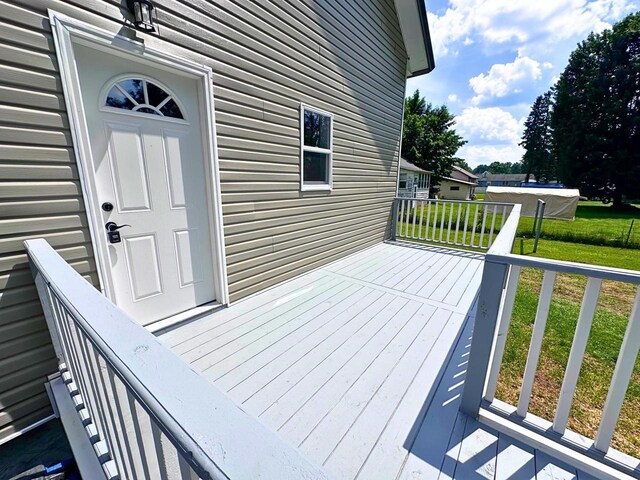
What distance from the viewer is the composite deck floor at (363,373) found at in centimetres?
143

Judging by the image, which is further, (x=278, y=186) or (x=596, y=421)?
(x=278, y=186)

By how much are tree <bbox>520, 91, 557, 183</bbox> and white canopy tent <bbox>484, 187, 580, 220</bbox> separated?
1251 inches

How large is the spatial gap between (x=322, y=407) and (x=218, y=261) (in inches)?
68.6

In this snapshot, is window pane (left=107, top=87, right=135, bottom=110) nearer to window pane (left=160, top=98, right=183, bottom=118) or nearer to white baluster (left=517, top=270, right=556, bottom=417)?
window pane (left=160, top=98, right=183, bottom=118)

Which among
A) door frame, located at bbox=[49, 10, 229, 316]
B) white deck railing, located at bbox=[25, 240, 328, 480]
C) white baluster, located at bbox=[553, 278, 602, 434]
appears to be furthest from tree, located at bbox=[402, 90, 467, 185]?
white deck railing, located at bbox=[25, 240, 328, 480]

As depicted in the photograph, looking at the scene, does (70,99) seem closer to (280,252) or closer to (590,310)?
(280,252)

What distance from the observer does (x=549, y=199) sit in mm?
15531

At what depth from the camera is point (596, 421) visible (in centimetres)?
170

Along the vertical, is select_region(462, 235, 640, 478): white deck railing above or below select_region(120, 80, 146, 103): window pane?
below

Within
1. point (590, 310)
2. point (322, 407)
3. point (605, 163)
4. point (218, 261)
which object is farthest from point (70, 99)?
point (605, 163)

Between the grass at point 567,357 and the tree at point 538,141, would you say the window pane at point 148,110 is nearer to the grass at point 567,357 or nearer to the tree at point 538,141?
the grass at point 567,357

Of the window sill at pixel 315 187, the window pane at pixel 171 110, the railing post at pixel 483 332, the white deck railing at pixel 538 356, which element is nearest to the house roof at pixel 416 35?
the window sill at pixel 315 187

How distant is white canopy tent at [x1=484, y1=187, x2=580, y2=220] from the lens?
1503 cm

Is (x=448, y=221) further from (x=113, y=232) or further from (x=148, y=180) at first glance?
(x=113, y=232)
